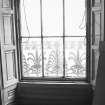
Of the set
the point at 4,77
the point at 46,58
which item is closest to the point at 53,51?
the point at 46,58

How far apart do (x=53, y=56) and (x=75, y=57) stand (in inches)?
13.3

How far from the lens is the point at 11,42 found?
2.82 meters

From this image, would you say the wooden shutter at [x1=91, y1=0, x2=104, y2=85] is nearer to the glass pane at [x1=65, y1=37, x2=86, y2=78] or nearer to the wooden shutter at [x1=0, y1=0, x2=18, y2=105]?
the glass pane at [x1=65, y1=37, x2=86, y2=78]

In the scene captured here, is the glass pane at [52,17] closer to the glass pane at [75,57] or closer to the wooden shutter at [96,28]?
the glass pane at [75,57]

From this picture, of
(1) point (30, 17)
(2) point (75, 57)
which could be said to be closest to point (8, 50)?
(1) point (30, 17)

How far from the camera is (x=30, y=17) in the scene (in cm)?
296

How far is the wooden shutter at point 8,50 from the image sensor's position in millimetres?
2617

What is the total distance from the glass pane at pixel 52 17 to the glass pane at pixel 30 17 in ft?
0.34

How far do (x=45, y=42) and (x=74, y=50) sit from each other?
46 cm

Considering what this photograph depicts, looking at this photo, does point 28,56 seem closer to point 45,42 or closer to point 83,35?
point 45,42

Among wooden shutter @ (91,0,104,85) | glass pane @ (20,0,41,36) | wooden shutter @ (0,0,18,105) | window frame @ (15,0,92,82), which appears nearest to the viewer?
wooden shutter @ (91,0,104,85)

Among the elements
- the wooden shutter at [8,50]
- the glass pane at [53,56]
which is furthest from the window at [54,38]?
the wooden shutter at [8,50]

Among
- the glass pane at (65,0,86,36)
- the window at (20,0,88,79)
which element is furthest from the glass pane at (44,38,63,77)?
the glass pane at (65,0,86,36)

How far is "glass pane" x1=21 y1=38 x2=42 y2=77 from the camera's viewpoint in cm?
299
